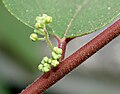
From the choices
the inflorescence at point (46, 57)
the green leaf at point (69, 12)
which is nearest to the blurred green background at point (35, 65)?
the green leaf at point (69, 12)

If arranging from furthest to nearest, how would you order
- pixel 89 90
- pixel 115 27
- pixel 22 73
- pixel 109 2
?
1. pixel 89 90
2. pixel 22 73
3. pixel 109 2
4. pixel 115 27

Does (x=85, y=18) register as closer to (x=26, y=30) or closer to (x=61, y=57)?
(x=61, y=57)

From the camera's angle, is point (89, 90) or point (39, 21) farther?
point (89, 90)

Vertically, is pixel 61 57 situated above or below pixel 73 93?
below

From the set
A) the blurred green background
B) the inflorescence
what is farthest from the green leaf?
the blurred green background

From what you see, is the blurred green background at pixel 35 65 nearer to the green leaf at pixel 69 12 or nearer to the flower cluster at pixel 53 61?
A: the green leaf at pixel 69 12

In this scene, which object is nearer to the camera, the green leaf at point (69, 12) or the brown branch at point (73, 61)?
the brown branch at point (73, 61)

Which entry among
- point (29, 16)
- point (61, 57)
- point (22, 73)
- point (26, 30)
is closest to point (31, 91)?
point (61, 57)
